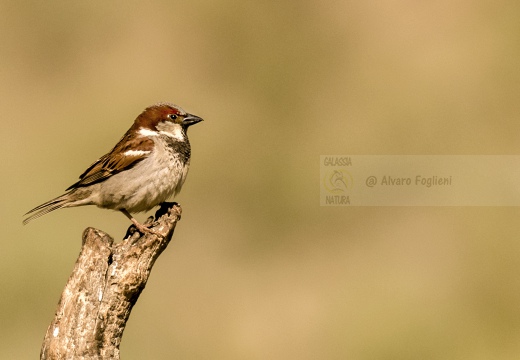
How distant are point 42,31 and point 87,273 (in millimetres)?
10824

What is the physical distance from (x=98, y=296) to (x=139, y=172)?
1.73 metres

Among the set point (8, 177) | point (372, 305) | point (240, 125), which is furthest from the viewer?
point (240, 125)

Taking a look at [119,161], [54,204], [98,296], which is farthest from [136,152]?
[98,296]

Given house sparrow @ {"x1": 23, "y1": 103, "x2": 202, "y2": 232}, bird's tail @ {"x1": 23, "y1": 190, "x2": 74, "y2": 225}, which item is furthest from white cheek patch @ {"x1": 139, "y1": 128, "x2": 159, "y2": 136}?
bird's tail @ {"x1": 23, "y1": 190, "x2": 74, "y2": 225}

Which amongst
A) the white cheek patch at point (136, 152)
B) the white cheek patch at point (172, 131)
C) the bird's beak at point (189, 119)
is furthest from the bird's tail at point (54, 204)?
the bird's beak at point (189, 119)

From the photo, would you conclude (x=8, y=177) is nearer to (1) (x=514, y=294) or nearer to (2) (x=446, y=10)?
(1) (x=514, y=294)

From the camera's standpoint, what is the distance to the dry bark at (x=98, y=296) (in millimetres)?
4309

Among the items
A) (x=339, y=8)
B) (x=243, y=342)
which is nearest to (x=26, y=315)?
(x=243, y=342)

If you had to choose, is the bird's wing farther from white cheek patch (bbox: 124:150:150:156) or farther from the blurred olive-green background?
the blurred olive-green background

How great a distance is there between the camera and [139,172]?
19.9 feet

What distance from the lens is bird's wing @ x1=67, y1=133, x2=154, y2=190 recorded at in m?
6.12

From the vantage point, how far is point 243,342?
31.3ft

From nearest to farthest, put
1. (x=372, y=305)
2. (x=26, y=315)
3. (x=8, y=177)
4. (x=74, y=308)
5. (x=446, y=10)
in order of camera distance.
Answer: (x=74, y=308) → (x=26, y=315) → (x=372, y=305) → (x=8, y=177) → (x=446, y=10)

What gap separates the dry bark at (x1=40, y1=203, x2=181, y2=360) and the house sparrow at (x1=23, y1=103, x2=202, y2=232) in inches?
51.6
